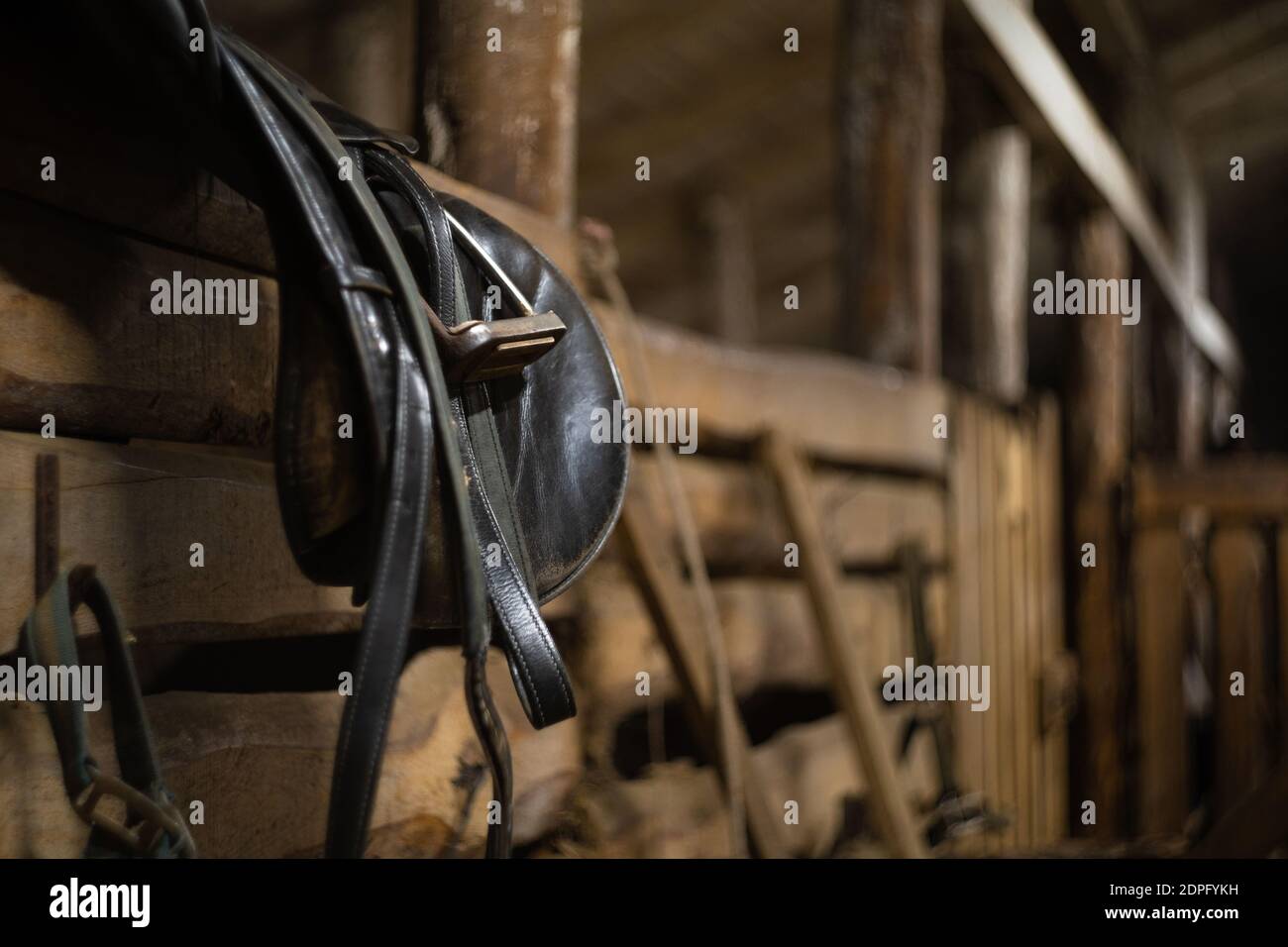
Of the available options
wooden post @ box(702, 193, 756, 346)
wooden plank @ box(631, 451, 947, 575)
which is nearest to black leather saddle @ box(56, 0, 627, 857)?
wooden plank @ box(631, 451, 947, 575)

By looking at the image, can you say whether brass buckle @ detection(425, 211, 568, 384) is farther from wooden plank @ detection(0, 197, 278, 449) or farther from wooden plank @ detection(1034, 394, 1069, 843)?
wooden plank @ detection(1034, 394, 1069, 843)

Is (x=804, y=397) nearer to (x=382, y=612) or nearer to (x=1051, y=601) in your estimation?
(x=382, y=612)

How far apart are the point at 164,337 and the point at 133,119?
0.21m

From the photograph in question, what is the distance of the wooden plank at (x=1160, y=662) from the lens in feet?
14.0

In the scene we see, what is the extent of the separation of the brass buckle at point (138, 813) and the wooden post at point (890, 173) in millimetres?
2452

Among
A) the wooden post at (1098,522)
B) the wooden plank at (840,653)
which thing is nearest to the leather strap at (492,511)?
the wooden plank at (840,653)

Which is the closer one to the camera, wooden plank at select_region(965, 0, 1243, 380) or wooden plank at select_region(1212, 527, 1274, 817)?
wooden plank at select_region(965, 0, 1243, 380)

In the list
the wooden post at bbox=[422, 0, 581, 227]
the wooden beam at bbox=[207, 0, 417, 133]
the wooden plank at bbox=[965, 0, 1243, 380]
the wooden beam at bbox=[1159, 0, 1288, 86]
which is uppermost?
the wooden beam at bbox=[1159, 0, 1288, 86]

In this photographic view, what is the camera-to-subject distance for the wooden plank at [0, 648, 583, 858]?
3.18 ft

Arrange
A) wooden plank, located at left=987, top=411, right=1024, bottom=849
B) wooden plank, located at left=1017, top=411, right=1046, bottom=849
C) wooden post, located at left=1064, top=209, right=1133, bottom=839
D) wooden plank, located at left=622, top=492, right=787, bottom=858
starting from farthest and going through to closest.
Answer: wooden post, located at left=1064, top=209, right=1133, bottom=839, wooden plank, located at left=1017, top=411, right=1046, bottom=849, wooden plank, located at left=987, top=411, right=1024, bottom=849, wooden plank, located at left=622, top=492, right=787, bottom=858

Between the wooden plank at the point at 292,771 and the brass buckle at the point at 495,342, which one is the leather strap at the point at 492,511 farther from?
the wooden plank at the point at 292,771

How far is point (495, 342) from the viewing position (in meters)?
0.97
